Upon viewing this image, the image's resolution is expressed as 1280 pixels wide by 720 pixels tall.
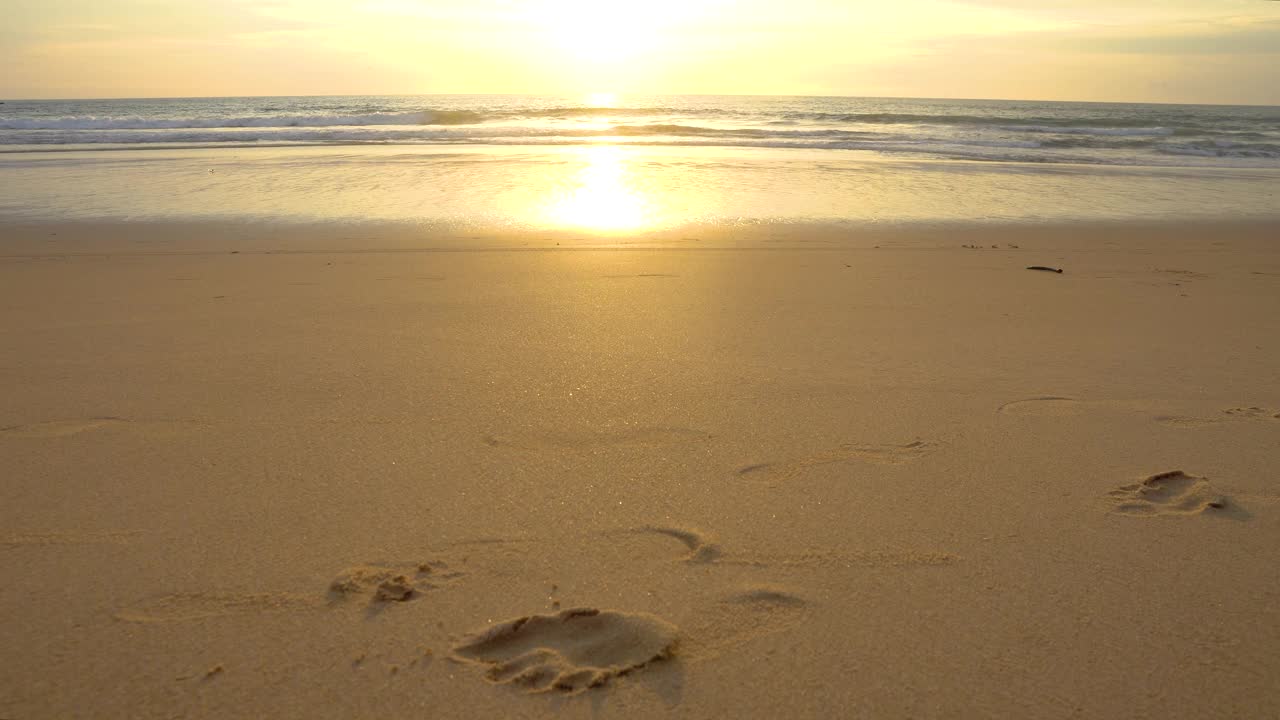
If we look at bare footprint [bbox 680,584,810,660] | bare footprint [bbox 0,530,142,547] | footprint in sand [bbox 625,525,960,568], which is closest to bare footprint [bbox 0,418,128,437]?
bare footprint [bbox 0,530,142,547]

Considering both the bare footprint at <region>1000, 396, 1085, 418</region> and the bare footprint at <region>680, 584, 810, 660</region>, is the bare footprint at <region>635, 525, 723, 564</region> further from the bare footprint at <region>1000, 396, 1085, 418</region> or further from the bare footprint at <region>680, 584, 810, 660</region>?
the bare footprint at <region>1000, 396, 1085, 418</region>

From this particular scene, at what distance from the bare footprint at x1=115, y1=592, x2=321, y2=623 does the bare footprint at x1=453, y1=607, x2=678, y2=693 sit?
1.41ft

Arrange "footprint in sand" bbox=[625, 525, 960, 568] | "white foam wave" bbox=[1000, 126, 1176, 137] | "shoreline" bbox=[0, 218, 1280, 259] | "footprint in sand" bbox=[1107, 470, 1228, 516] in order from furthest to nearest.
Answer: "white foam wave" bbox=[1000, 126, 1176, 137] → "shoreline" bbox=[0, 218, 1280, 259] → "footprint in sand" bbox=[1107, 470, 1228, 516] → "footprint in sand" bbox=[625, 525, 960, 568]

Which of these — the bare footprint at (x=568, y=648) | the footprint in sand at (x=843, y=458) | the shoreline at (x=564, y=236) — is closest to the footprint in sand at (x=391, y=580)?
the bare footprint at (x=568, y=648)

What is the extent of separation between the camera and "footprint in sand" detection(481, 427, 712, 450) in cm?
268

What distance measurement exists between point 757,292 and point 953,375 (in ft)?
5.79

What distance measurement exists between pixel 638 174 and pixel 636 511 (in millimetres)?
10771

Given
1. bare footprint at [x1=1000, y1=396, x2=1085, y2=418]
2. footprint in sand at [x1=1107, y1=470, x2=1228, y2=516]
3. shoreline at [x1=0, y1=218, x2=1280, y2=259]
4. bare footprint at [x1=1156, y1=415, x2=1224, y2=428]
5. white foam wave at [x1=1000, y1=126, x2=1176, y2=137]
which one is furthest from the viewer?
white foam wave at [x1=1000, y1=126, x2=1176, y2=137]

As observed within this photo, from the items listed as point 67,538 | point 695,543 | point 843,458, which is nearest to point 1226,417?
point 843,458

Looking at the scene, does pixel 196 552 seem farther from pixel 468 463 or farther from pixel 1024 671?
pixel 1024 671

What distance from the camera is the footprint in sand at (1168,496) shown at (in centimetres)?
229

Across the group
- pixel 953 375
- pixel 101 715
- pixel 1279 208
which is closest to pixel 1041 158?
pixel 1279 208

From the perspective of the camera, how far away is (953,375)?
3.41 m

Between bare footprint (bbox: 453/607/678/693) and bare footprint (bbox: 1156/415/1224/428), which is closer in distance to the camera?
bare footprint (bbox: 453/607/678/693)
